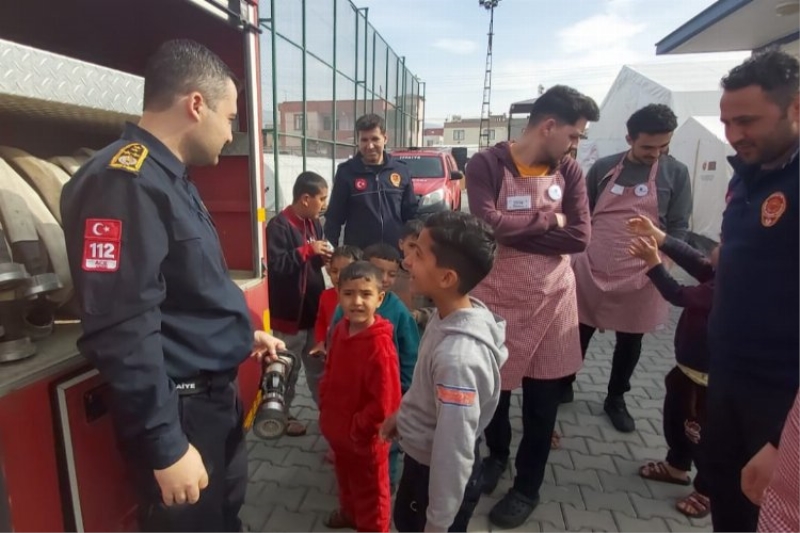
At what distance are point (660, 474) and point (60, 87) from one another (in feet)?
10.8

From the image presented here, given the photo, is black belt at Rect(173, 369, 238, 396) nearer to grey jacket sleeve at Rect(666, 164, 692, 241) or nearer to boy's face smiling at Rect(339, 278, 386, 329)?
boy's face smiling at Rect(339, 278, 386, 329)

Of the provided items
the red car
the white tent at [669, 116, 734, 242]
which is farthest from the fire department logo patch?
the white tent at [669, 116, 734, 242]

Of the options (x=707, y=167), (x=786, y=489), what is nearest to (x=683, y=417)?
(x=786, y=489)

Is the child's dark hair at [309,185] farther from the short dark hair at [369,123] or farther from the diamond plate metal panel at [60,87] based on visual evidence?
the diamond plate metal panel at [60,87]

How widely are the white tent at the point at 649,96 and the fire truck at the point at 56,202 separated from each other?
29.7 feet

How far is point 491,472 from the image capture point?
8.91ft

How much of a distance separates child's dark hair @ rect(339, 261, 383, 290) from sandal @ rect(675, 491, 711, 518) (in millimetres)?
1921

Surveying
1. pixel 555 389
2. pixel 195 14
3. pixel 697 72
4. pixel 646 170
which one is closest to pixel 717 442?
pixel 555 389

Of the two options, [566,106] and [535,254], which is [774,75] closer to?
[566,106]

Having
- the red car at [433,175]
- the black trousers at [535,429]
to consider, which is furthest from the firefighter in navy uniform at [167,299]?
the red car at [433,175]

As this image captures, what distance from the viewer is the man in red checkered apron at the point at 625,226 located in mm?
3053

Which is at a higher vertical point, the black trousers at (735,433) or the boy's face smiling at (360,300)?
the boy's face smiling at (360,300)

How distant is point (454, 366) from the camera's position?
4.89 feet

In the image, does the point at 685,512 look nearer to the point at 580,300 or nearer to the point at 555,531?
the point at 555,531
